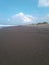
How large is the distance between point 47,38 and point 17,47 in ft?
4.22

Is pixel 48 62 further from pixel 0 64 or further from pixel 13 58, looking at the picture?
pixel 0 64

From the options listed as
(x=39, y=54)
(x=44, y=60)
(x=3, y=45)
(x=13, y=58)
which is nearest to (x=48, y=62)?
(x=44, y=60)

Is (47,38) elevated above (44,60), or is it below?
above

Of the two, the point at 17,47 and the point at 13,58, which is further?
the point at 17,47

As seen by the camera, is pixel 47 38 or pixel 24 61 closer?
pixel 24 61

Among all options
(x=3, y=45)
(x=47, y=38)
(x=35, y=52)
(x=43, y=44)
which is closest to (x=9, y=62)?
(x=35, y=52)

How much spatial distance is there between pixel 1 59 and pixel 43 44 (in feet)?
4.76

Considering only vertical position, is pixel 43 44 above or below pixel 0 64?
above

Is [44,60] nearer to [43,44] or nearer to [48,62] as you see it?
[48,62]

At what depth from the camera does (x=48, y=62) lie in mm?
3375

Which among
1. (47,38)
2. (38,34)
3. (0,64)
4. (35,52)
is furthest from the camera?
(38,34)

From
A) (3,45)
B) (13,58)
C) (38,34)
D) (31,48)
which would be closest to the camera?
(13,58)

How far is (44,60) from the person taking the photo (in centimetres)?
346

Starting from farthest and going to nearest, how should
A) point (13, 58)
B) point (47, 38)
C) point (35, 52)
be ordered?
1. point (47, 38)
2. point (35, 52)
3. point (13, 58)
